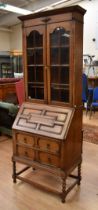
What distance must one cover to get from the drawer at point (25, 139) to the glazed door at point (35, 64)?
1.43 ft

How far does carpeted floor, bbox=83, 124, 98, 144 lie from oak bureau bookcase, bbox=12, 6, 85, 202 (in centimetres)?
147

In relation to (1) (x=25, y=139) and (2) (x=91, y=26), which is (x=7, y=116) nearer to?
(1) (x=25, y=139)

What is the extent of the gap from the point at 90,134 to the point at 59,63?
89.8 inches

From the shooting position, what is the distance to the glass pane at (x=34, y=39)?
7.80 feet

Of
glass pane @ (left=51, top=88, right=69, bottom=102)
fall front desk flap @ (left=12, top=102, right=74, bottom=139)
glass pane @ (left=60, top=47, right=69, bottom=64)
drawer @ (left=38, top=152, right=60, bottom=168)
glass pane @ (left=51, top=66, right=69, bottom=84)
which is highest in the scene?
glass pane @ (left=60, top=47, right=69, bottom=64)

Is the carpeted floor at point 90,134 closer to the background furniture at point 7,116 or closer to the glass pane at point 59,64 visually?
the background furniture at point 7,116

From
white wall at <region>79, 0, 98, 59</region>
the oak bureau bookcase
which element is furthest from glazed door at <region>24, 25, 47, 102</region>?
white wall at <region>79, 0, 98, 59</region>

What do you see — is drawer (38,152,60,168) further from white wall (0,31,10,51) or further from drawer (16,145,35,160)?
white wall (0,31,10,51)

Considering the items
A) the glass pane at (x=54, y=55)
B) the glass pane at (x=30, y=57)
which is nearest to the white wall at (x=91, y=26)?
the glass pane at (x=30, y=57)

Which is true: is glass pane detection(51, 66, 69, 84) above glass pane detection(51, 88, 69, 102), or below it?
above

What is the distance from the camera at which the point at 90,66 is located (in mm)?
6469

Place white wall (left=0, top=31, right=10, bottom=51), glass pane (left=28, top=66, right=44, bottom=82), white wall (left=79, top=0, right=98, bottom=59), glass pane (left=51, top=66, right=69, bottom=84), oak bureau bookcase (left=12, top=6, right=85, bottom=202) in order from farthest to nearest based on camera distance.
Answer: white wall (left=0, top=31, right=10, bottom=51) < white wall (left=79, top=0, right=98, bottom=59) < glass pane (left=28, top=66, right=44, bottom=82) < glass pane (left=51, top=66, right=69, bottom=84) < oak bureau bookcase (left=12, top=6, right=85, bottom=202)

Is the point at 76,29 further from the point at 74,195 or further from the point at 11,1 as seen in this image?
the point at 11,1

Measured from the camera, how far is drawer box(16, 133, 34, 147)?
234 centimetres
